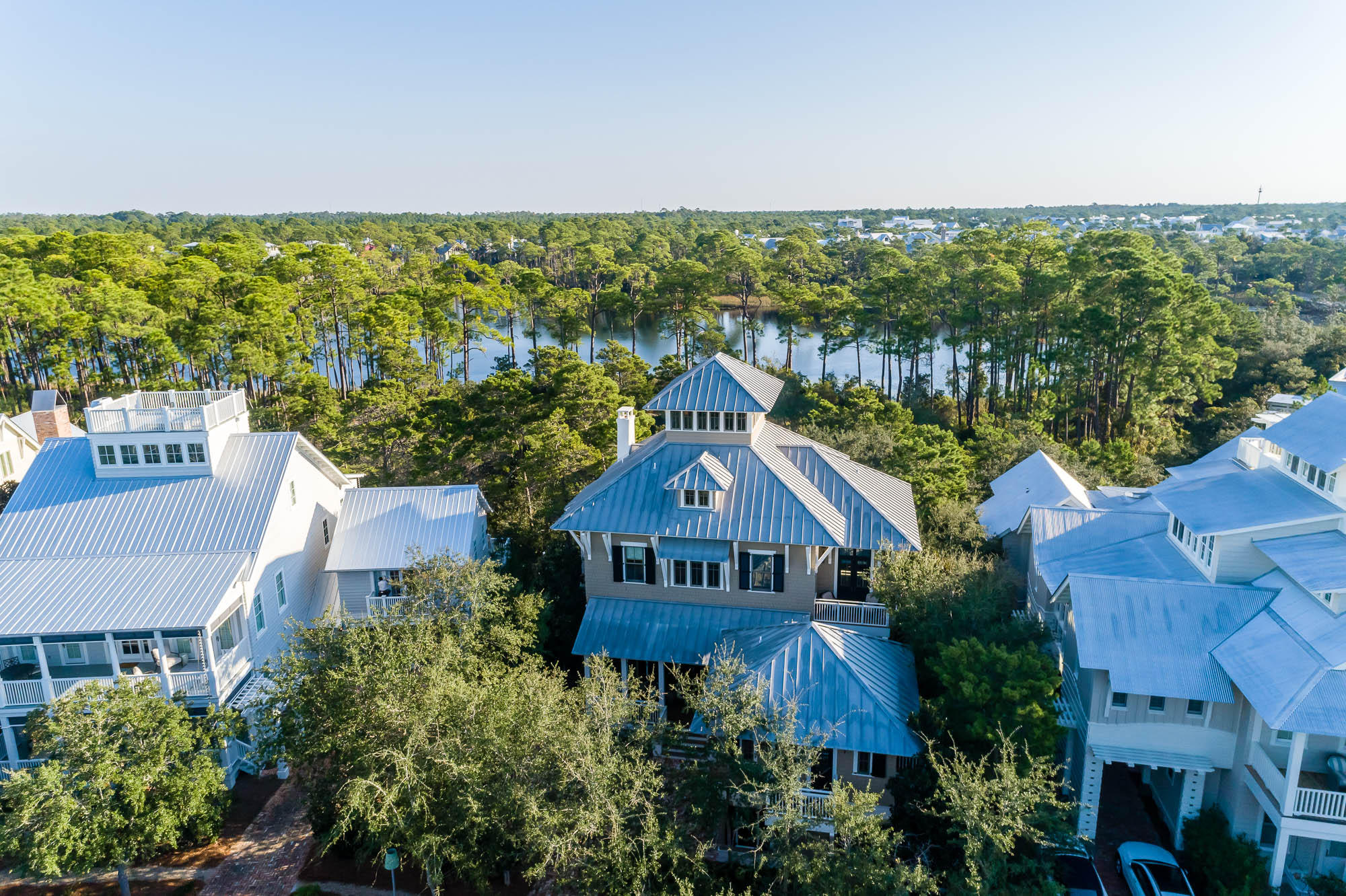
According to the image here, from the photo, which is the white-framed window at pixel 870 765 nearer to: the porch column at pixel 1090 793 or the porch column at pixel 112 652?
the porch column at pixel 1090 793

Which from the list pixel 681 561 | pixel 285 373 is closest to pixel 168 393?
pixel 681 561

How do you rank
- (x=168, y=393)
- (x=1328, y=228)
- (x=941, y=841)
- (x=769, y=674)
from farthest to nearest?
(x=1328, y=228), (x=168, y=393), (x=769, y=674), (x=941, y=841)

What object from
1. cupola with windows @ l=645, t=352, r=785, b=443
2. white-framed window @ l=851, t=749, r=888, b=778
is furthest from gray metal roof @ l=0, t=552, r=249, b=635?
white-framed window @ l=851, t=749, r=888, b=778

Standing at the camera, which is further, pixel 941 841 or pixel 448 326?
pixel 448 326

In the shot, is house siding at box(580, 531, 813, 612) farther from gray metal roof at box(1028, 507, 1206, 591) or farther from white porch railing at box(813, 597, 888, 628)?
gray metal roof at box(1028, 507, 1206, 591)

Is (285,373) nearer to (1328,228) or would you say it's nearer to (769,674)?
(769,674)

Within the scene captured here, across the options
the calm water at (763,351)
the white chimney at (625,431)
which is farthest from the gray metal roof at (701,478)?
the calm water at (763,351)
